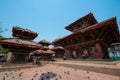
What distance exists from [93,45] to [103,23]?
335cm

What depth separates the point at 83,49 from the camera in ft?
39.3

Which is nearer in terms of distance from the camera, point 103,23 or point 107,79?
point 107,79

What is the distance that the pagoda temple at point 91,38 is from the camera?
9.26 m

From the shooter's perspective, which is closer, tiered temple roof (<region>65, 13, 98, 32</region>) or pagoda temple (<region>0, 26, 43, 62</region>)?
pagoda temple (<region>0, 26, 43, 62</region>)

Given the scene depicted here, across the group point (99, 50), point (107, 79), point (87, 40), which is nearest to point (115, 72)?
point (107, 79)

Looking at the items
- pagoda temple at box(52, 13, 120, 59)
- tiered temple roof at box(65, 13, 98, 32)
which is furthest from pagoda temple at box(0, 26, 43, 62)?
tiered temple roof at box(65, 13, 98, 32)

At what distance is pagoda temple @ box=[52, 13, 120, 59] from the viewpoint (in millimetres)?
9261

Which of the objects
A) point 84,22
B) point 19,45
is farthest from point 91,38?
point 19,45

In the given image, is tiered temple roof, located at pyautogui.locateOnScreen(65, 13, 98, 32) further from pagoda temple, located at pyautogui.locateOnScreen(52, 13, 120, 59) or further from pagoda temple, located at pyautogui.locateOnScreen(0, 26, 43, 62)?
pagoda temple, located at pyautogui.locateOnScreen(0, 26, 43, 62)

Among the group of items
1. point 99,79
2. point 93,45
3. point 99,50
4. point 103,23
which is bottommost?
point 99,79

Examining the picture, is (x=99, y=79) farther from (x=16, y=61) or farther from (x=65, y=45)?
(x=16, y=61)

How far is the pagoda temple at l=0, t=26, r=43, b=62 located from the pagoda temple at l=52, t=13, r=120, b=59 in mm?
5965

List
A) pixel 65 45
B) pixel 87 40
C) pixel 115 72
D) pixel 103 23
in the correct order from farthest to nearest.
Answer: pixel 65 45, pixel 87 40, pixel 103 23, pixel 115 72

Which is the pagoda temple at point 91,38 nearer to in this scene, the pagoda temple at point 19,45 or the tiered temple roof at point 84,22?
the tiered temple roof at point 84,22
